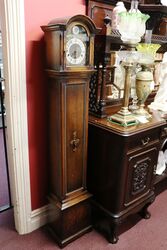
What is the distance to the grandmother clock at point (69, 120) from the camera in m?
1.31

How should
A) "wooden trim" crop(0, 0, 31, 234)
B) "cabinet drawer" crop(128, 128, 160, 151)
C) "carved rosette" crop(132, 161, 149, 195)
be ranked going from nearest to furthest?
"wooden trim" crop(0, 0, 31, 234) → "cabinet drawer" crop(128, 128, 160, 151) → "carved rosette" crop(132, 161, 149, 195)

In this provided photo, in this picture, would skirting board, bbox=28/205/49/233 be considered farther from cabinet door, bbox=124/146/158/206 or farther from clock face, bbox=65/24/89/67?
clock face, bbox=65/24/89/67

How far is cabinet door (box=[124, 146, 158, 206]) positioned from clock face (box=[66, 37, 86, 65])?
28.0 inches

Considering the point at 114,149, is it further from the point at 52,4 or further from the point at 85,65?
the point at 52,4

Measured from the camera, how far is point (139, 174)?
5.56ft

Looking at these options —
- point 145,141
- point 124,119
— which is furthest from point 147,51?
point 145,141

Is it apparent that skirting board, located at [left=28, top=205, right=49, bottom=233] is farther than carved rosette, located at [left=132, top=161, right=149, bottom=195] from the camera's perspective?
Yes

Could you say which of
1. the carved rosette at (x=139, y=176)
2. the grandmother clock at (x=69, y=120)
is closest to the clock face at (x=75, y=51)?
the grandmother clock at (x=69, y=120)

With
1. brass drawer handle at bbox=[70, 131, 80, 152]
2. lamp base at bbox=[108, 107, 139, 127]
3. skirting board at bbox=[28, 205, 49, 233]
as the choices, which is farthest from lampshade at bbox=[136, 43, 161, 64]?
skirting board at bbox=[28, 205, 49, 233]

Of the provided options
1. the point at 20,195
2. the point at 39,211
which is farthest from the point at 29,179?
the point at 39,211

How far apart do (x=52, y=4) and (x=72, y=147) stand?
3.03 ft

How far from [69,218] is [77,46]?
3.84 ft

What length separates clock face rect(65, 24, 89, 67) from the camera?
131cm

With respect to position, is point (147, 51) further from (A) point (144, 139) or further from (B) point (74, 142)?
(B) point (74, 142)
